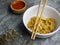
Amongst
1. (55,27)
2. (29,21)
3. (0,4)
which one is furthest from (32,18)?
(0,4)

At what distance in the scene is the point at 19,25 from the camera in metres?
1.17

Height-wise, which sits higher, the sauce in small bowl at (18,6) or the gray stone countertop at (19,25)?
the sauce in small bowl at (18,6)

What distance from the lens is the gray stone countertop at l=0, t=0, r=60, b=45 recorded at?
1.07 metres

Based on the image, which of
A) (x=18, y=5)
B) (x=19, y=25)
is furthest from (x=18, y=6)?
(x=19, y=25)

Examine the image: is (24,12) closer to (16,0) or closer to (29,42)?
(16,0)

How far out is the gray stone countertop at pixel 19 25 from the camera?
107 centimetres

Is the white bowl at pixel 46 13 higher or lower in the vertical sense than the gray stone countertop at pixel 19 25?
higher

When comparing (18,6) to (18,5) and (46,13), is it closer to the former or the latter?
(18,5)

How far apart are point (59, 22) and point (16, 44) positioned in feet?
1.02

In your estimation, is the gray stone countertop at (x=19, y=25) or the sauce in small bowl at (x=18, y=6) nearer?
the gray stone countertop at (x=19, y=25)

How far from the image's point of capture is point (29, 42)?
3.51 feet

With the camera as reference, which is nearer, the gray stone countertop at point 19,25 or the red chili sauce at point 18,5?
the gray stone countertop at point 19,25

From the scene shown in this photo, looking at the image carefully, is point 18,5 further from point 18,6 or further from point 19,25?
point 19,25

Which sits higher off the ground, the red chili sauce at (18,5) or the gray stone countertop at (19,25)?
the red chili sauce at (18,5)
